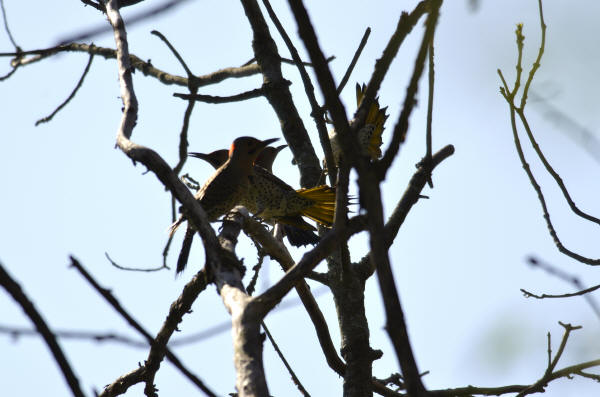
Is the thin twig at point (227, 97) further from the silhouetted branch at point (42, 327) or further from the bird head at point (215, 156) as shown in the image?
the bird head at point (215, 156)

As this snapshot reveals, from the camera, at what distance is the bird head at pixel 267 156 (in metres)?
7.21

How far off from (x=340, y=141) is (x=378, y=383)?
2.54 m

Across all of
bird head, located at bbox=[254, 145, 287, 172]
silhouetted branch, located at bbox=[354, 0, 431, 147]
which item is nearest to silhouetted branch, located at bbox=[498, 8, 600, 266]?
silhouetted branch, located at bbox=[354, 0, 431, 147]

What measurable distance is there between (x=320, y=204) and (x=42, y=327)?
3825mm

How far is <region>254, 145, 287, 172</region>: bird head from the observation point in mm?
7211

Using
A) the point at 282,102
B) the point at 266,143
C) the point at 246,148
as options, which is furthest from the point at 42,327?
the point at 266,143

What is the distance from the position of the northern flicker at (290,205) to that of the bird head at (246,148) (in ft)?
0.92

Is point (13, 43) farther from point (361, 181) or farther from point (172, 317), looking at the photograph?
point (361, 181)

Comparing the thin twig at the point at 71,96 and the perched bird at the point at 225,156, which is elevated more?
the perched bird at the point at 225,156

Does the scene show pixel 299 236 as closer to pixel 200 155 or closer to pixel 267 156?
pixel 267 156

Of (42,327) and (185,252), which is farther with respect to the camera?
(185,252)

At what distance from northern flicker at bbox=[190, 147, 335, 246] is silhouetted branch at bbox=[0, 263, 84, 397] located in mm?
3443

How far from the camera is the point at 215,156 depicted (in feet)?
23.8

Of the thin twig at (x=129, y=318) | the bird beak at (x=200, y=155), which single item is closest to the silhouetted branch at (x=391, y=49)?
the thin twig at (x=129, y=318)
